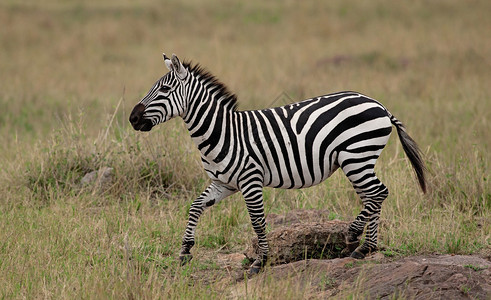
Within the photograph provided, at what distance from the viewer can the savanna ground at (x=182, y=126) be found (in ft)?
21.5

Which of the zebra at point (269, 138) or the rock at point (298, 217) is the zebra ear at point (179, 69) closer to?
the zebra at point (269, 138)

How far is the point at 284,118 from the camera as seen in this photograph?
20.5 feet

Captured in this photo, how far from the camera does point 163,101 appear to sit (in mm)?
6012

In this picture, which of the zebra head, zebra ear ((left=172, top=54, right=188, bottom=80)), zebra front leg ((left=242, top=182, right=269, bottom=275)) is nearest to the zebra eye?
the zebra head

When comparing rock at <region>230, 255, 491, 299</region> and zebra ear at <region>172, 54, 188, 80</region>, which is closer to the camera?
rock at <region>230, 255, 491, 299</region>

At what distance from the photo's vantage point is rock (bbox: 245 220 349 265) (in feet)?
20.7

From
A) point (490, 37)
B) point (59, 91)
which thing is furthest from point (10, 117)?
point (490, 37)

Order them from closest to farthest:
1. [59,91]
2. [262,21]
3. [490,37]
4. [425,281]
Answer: [425,281] < [59,91] < [490,37] < [262,21]

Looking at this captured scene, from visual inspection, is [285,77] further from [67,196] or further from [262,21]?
[67,196]

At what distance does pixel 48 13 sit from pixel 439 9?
12.9m

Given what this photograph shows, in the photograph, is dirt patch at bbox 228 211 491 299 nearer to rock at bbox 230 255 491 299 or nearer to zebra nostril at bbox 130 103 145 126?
rock at bbox 230 255 491 299

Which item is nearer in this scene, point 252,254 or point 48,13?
point 252,254

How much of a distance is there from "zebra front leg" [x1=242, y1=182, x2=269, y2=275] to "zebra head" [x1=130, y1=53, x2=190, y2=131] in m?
0.97

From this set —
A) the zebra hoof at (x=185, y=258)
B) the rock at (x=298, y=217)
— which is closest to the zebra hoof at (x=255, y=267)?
the zebra hoof at (x=185, y=258)
